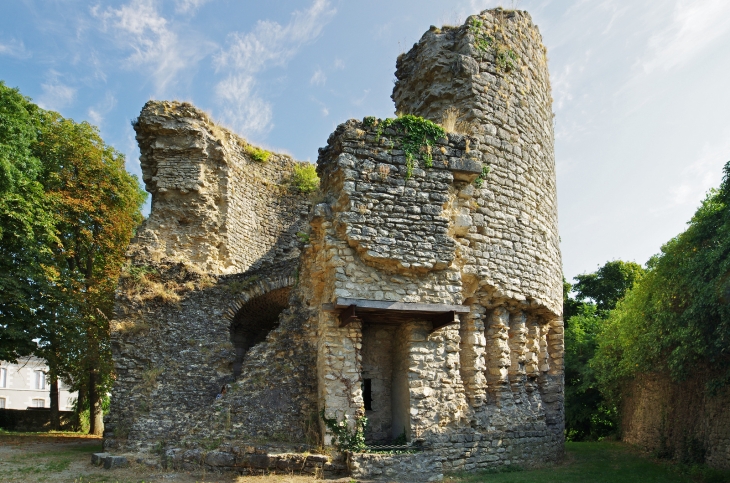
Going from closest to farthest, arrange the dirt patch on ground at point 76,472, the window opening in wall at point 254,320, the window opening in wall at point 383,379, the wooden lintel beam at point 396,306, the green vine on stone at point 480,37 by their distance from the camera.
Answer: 1. the dirt patch on ground at point 76,472
2. the wooden lintel beam at point 396,306
3. the window opening in wall at point 383,379
4. the green vine on stone at point 480,37
5. the window opening in wall at point 254,320

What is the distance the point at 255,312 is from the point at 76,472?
6.16m

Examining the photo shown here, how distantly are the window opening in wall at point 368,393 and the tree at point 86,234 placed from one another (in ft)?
33.7

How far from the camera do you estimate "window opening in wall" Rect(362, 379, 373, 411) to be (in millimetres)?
9930

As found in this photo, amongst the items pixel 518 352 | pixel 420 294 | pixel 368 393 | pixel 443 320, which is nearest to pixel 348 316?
pixel 420 294

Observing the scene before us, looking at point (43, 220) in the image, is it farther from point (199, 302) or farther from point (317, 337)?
point (317, 337)

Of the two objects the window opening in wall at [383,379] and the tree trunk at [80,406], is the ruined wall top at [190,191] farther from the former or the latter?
the tree trunk at [80,406]

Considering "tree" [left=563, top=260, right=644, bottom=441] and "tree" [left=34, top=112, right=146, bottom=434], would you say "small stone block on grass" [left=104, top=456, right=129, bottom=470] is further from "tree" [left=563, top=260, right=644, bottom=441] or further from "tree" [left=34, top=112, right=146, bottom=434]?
"tree" [left=563, top=260, right=644, bottom=441]

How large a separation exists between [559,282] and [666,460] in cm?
442

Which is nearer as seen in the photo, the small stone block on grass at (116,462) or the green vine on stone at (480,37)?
the small stone block on grass at (116,462)

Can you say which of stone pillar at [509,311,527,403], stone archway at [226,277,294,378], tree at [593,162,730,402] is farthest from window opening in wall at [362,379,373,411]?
tree at [593,162,730,402]

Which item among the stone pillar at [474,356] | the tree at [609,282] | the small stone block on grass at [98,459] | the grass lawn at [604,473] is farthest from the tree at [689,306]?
the tree at [609,282]

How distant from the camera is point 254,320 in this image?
603 inches

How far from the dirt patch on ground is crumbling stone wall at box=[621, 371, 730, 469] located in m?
7.72

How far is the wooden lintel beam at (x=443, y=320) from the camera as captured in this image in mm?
9297
